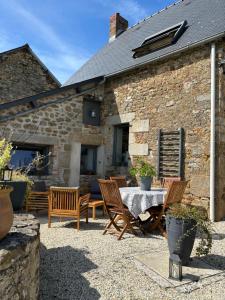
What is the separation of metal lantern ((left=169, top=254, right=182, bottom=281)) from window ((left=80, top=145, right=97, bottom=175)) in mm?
5947

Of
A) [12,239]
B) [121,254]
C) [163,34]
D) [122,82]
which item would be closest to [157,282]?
[121,254]

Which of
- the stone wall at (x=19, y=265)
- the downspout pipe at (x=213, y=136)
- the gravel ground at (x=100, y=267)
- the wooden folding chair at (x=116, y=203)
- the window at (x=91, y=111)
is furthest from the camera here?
the window at (x=91, y=111)

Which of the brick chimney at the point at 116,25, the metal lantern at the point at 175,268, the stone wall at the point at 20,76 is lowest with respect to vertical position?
the metal lantern at the point at 175,268

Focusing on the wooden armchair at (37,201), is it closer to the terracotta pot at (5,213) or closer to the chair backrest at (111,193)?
the chair backrest at (111,193)

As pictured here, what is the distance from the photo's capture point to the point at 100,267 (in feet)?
10.5

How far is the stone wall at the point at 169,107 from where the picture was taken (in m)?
6.20

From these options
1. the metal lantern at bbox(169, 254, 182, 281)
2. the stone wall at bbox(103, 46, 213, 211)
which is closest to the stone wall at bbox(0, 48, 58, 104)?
the stone wall at bbox(103, 46, 213, 211)

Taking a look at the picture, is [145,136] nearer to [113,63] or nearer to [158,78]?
[158,78]

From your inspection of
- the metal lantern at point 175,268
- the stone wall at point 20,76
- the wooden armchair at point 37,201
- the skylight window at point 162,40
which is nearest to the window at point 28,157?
the wooden armchair at point 37,201

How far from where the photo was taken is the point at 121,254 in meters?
3.64

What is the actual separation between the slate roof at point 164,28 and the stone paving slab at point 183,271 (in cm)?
486

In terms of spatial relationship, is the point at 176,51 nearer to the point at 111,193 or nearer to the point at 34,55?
the point at 111,193

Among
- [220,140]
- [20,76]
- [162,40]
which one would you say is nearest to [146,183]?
[220,140]

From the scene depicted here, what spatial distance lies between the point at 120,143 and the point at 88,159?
3.87ft
